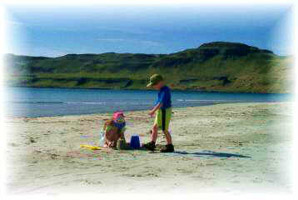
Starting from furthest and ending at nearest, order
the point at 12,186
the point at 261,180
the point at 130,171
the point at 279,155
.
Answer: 1. the point at 279,155
2. the point at 130,171
3. the point at 261,180
4. the point at 12,186

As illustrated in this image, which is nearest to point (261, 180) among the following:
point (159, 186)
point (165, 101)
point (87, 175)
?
point (159, 186)

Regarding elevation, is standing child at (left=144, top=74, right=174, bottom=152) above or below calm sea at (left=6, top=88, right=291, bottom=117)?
above

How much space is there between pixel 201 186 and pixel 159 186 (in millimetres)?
715

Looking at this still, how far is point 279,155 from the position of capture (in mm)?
12141

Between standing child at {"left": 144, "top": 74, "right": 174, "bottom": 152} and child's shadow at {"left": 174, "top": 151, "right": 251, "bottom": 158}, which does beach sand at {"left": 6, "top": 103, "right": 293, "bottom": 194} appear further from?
standing child at {"left": 144, "top": 74, "right": 174, "bottom": 152}

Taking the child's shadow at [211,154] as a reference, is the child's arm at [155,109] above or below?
above

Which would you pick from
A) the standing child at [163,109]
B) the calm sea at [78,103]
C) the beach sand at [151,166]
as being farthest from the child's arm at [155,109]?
the calm sea at [78,103]

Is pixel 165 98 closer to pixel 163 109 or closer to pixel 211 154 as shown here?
pixel 163 109

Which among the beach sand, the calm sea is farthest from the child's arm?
the calm sea

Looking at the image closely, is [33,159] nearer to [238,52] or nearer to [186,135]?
[186,135]

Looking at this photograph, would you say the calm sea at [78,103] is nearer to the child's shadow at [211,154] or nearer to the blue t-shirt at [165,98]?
the blue t-shirt at [165,98]

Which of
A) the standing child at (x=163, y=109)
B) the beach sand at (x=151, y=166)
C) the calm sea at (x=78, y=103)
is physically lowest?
the calm sea at (x=78, y=103)

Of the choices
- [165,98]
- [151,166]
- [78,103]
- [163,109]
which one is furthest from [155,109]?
[78,103]

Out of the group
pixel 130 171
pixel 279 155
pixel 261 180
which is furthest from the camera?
pixel 279 155
